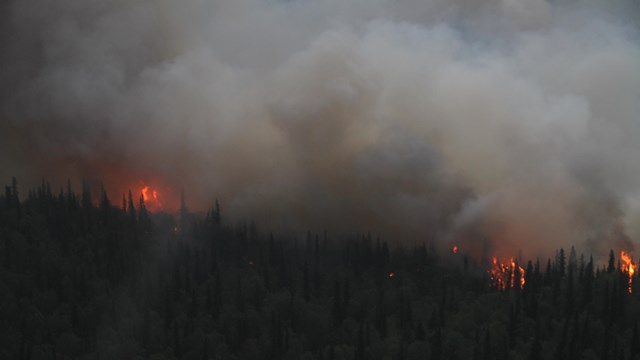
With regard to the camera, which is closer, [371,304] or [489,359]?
[489,359]

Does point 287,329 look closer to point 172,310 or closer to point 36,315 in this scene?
point 172,310

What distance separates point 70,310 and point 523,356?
7960 cm

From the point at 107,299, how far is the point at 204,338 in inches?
1046

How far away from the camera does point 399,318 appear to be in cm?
18738

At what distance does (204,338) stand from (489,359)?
154ft

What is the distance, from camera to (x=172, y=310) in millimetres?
186125

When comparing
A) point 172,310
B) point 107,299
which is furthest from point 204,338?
point 107,299

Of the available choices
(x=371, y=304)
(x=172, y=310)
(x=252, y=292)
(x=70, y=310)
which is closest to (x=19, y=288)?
(x=70, y=310)

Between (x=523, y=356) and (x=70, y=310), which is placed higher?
(x=70, y=310)

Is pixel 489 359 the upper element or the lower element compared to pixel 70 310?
lower

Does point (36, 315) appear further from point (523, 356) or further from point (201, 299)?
point (523, 356)

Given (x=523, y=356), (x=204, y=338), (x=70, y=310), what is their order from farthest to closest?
(x=70, y=310) < (x=204, y=338) < (x=523, y=356)

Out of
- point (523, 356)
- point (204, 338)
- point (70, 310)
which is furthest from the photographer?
point (70, 310)

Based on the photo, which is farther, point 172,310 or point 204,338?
point 172,310
